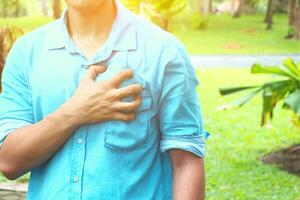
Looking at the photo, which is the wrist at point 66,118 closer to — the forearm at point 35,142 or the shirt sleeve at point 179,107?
the forearm at point 35,142

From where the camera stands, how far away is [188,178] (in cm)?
138

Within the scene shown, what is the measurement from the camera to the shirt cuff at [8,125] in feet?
4.61

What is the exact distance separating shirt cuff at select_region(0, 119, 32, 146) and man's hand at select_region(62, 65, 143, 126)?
0.13 meters

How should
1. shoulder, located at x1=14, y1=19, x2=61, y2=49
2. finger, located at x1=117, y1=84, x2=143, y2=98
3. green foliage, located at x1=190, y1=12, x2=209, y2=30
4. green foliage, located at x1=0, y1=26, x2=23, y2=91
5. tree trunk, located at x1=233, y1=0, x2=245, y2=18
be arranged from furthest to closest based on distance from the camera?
tree trunk, located at x1=233, y1=0, x2=245, y2=18 → green foliage, located at x1=190, y1=12, x2=209, y2=30 → green foliage, located at x1=0, y1=26, x2=23, y2=91 → shoulder, located at x1=14, y1=19, x2=61, y2=49 → finger, located at x1=117, y1=84, x2=143, y2=98

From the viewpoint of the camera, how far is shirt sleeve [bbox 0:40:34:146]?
1413 millimetres

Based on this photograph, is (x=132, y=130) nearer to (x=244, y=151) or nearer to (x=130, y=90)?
(x=130, y=90)

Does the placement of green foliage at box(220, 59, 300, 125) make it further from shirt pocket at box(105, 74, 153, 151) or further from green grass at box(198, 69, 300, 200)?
shirt pocket at box(105, 74, 153, 151)

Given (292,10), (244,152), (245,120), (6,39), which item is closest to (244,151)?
(244,152)

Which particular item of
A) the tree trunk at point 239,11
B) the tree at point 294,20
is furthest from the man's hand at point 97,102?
the tree trunk at point 239,11

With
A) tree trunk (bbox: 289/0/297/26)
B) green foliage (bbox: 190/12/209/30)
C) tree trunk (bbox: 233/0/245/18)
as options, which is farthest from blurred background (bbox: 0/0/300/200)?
tree trunk (bbox: 233/0/245/18)

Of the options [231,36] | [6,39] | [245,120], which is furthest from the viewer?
[231,36]

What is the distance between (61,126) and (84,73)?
0.12 meters

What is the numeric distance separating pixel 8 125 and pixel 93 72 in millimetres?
234

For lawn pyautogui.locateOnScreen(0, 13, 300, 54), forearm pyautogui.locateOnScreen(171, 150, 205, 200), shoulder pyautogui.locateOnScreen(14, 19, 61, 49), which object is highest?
shoulder pyautogui.locateOnScreen(14, 19, 61, 49)
